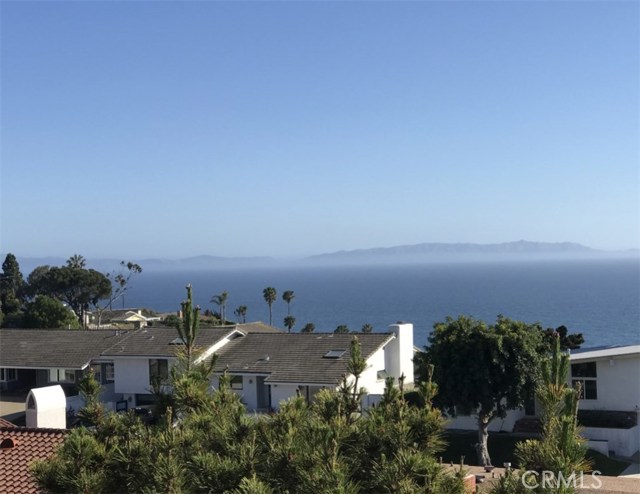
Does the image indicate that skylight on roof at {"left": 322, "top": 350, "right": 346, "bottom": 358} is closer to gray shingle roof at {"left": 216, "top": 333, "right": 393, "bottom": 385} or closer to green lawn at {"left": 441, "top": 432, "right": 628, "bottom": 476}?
gray shingle roof at {"left": 216, "top": 333, "right": 393, "bottom": 385}

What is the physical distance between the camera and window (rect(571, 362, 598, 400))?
31.3 metres

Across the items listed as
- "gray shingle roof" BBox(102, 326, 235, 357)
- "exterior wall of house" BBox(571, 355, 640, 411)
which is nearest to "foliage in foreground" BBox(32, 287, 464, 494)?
"exterior wall of house" BBox(571, 355, 640, 411)

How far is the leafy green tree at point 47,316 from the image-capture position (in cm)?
6650

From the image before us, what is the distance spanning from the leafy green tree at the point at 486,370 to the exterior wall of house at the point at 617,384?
4.67m

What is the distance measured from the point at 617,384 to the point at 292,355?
14.2 meters

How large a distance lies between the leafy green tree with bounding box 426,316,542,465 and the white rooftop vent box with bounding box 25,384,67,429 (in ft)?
43.6

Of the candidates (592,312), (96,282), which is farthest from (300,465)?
(592,312)

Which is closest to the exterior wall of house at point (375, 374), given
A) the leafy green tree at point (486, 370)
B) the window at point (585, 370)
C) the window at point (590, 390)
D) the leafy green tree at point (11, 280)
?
the leafy green tree at point (486, 370)

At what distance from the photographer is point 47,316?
6675 cm

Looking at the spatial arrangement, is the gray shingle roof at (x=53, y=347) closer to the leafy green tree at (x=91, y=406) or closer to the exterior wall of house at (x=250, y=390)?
the exterior wall of house at (x=250, y=390)

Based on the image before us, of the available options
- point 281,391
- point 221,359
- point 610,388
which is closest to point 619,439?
point 610,388

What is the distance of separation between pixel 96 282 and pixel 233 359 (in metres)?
48.5

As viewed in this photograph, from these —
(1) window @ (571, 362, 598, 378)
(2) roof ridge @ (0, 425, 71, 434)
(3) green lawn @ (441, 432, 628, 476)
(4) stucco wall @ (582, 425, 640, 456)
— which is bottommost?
(3) green lawn @ (441, 432, 628, 476)

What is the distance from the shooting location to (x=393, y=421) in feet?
31.3
